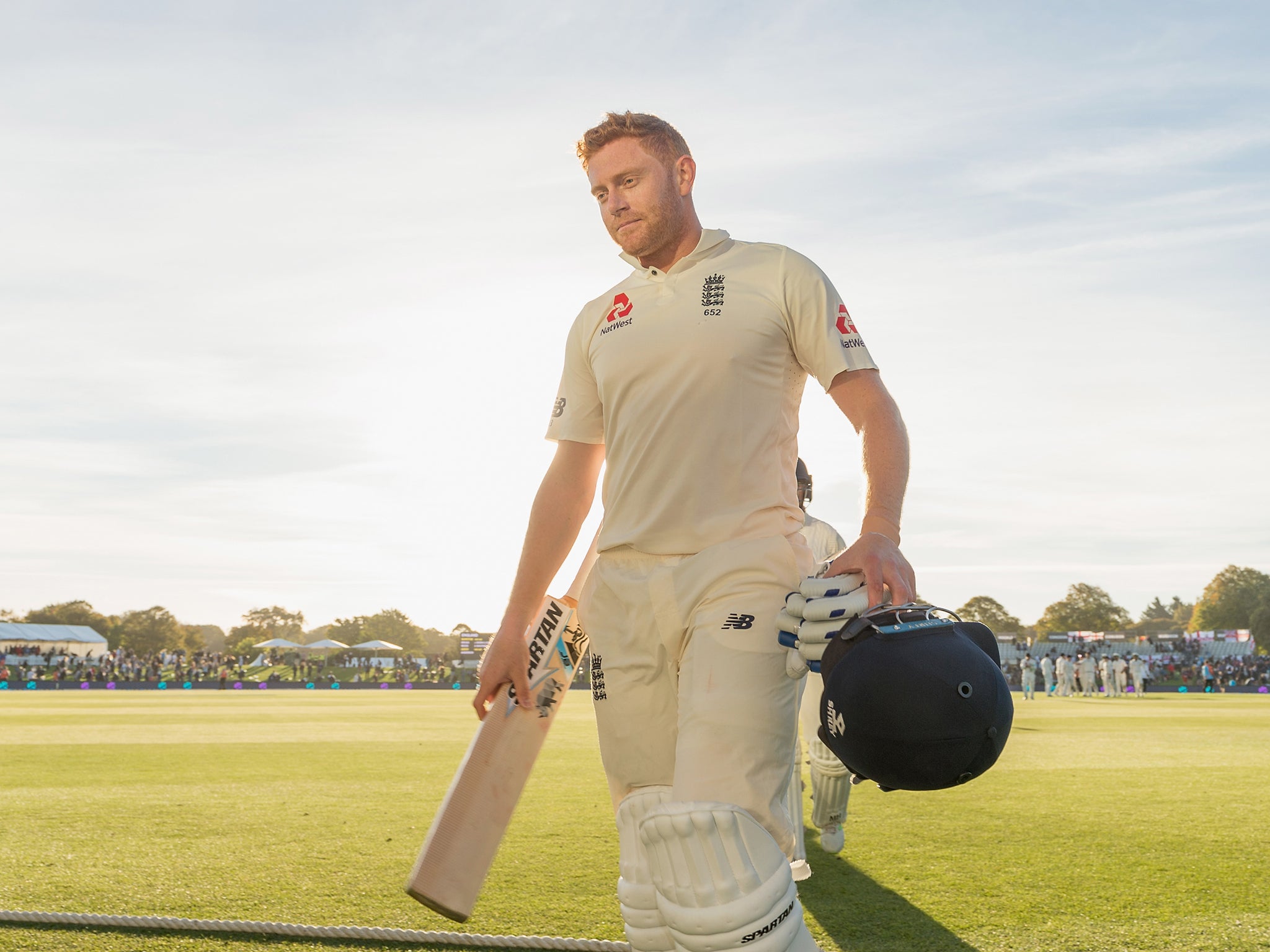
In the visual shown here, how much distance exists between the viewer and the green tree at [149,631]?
360 ft

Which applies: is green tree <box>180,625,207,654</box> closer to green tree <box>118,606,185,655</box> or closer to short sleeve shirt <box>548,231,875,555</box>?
green tree <box>118,606,185,655</box>

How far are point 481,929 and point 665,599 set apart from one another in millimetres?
2653

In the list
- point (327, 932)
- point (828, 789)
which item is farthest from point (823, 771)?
point (327, 932)

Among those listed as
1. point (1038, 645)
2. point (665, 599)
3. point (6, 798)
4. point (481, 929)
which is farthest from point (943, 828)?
point (1038, 645)

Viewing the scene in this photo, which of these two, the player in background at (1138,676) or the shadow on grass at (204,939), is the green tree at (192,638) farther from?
the shadow on grass at (204,939)

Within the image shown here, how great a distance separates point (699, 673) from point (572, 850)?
4.57 metres

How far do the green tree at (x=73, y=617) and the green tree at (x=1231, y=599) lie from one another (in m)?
116

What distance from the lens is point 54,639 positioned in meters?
80.2

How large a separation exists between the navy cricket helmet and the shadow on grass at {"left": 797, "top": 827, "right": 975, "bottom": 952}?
98.0 inches

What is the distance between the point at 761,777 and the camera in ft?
8.09

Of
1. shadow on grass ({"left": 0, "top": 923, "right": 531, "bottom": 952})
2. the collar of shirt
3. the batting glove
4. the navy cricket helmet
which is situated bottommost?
shadow on grass ({"left": 0, "top": 923, "right": 531, "bottom": 952})

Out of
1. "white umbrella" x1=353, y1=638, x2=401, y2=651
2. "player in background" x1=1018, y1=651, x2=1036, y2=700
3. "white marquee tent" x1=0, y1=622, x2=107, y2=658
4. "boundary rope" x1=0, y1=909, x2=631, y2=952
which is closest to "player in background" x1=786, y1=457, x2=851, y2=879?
"boundary rope" x1=0, y1=909, x2=631, y2=952

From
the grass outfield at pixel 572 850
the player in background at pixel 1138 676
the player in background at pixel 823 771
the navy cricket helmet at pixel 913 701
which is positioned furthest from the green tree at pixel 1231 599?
the navy cricket helmet at pixel 913 701

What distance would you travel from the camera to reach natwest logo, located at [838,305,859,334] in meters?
2.78
